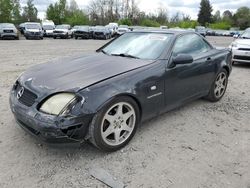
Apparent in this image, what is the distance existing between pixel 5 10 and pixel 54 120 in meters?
43.8

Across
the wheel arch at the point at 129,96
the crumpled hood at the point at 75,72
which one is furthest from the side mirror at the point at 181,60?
the wheel arch at the point at 129,96

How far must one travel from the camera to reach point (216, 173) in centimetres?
302

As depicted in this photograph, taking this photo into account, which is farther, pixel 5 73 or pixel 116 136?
pixel 5 73

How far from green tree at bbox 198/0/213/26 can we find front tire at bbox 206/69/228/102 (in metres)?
80.7

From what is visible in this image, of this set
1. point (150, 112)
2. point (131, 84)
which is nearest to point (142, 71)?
point (131, 84)

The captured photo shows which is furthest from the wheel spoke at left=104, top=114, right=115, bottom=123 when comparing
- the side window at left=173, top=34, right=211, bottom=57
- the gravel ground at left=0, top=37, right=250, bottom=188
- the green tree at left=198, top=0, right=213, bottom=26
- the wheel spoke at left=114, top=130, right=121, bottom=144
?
the green tree at left=198, top=0, right=213, bottom=26

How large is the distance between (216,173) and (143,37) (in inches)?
96.6

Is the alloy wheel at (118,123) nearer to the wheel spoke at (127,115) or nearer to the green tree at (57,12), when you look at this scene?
the wheel spoke at (127,115)

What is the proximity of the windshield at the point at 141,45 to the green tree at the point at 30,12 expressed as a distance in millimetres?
57041

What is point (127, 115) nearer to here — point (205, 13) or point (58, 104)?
point (58, 104)

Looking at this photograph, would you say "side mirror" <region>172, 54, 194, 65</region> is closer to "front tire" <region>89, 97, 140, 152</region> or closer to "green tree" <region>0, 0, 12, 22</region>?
"front tire" <region>89, 97, 140, 152</region>

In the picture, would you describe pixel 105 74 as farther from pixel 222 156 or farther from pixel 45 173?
pixel 222 156

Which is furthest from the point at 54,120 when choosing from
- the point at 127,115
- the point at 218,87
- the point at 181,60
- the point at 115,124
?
the point at 218,87

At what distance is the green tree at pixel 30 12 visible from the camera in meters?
57.0
